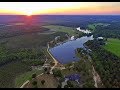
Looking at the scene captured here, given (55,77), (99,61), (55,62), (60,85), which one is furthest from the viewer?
(55,62)

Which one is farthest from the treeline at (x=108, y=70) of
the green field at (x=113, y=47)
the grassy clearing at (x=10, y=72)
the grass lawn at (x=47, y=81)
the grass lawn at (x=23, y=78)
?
the grassy clearing at (x=10, y=72)

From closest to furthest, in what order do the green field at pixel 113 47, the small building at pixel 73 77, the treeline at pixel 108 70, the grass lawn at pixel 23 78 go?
the treeline at pixel 108 70
the grass lawn at pixel 23 78
the small building at pixel 73 77
the green field at pixel 113 47

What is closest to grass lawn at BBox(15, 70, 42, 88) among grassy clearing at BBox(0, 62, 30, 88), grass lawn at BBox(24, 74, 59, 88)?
grassy clearing at BBox(0, 62, 30, 88)

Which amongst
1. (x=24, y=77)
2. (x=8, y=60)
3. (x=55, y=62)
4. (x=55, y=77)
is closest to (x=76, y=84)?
(x=55, y=77)

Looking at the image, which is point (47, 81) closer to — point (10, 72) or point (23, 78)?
point (23, 78)

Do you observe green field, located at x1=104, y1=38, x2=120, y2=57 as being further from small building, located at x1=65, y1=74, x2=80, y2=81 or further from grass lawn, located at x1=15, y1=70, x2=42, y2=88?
grass lawn, located at x1=15, y1=70, x2=42, y2=88

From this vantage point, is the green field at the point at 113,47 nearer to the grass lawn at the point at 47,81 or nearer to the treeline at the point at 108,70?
the treeline at the point at 108,70

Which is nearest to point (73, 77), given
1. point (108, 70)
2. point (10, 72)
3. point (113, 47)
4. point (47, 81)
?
point (47, 81)

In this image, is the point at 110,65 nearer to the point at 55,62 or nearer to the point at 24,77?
the point at 55,62

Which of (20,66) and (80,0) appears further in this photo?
(20,66)

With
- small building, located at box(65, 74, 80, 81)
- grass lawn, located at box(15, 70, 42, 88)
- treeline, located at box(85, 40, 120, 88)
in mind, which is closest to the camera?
treeline, located at box(85, 40, 120, 88)

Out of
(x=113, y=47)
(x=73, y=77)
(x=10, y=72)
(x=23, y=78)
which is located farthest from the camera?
(x=113, y=47)
